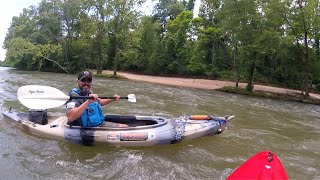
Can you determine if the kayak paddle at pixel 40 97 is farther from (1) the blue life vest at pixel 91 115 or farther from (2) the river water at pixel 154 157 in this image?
(2) the river water at pixel 154 157

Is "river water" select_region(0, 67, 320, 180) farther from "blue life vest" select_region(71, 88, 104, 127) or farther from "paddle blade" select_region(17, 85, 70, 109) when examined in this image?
"paddle blade" select_region(17, 85, 70, 109)

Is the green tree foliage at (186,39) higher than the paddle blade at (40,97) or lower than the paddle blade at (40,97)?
higher

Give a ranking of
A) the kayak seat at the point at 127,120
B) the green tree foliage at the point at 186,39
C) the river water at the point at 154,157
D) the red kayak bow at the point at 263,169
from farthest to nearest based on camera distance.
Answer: the green tree foliage at the point at 186,39 → the kayak seat at the point at 127,120 → the river water at the point at 154,157 → the red kayak bow at the point at 263,169

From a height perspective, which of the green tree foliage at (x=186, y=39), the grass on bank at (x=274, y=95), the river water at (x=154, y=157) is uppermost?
the green tree foliage at (x=186, y=39)

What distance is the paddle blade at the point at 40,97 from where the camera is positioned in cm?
509

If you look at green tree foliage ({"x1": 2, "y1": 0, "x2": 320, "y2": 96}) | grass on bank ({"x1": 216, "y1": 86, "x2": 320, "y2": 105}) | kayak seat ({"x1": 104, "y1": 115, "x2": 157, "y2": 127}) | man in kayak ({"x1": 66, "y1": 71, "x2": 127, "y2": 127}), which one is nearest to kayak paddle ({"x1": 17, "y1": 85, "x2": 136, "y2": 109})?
man in kayak ({"x1": 66, "y1": 71, "x2": 127, "y2": 127})

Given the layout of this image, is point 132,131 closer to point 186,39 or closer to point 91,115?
point 91,115

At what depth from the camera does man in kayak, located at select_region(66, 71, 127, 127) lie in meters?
4.64

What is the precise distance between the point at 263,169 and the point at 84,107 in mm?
2840

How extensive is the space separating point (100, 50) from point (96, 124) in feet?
75.1

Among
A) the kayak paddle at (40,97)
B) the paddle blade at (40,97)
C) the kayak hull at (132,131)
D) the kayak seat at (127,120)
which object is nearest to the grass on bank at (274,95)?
the kayak hull at (132,131)

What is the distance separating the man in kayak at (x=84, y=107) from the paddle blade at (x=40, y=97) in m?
0.37

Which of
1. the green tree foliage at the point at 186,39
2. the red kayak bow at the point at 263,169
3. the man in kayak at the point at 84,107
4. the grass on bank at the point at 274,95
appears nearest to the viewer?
the red kayak bow at the point at 263,169

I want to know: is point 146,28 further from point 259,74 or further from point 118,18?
point 259,74
